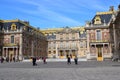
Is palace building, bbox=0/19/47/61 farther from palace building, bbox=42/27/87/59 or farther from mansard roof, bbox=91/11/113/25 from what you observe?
mansard roof, bbox=91/11/113/25

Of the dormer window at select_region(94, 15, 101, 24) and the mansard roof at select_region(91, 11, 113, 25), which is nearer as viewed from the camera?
the mansard roof at select_region(91, 11, 113, 25)

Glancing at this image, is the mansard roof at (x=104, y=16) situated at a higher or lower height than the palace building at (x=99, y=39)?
higher

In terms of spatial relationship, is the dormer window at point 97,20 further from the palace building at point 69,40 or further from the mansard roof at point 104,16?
the mansard roof at point 104,16

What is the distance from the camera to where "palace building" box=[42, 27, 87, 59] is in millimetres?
84812

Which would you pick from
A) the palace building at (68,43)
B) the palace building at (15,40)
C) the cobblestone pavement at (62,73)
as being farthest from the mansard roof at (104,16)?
the cobblestone pavement at (62,73)

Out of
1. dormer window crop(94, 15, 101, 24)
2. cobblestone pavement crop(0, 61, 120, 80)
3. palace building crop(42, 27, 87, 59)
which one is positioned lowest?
cobblestone pavement crop(0, 61, 120, 80)

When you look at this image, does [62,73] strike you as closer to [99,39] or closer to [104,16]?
[99,39]

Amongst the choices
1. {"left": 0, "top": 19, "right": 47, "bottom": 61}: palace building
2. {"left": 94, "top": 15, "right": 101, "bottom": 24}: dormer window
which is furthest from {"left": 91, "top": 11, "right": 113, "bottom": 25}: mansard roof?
{"left": 0, "top": 19, "right": 47, "bottom": 61}: palace building

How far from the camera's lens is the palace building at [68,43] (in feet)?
278

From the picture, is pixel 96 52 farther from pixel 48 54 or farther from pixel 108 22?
pixel 48 54

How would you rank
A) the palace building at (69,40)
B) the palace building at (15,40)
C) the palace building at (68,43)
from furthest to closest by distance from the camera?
the palace building at (68,43)
the palace building at (15,40)
the palace building at (69,40)

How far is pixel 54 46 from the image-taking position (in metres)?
89.4

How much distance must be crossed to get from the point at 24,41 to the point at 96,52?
22.1 m

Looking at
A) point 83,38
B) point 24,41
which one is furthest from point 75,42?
point 24,41
